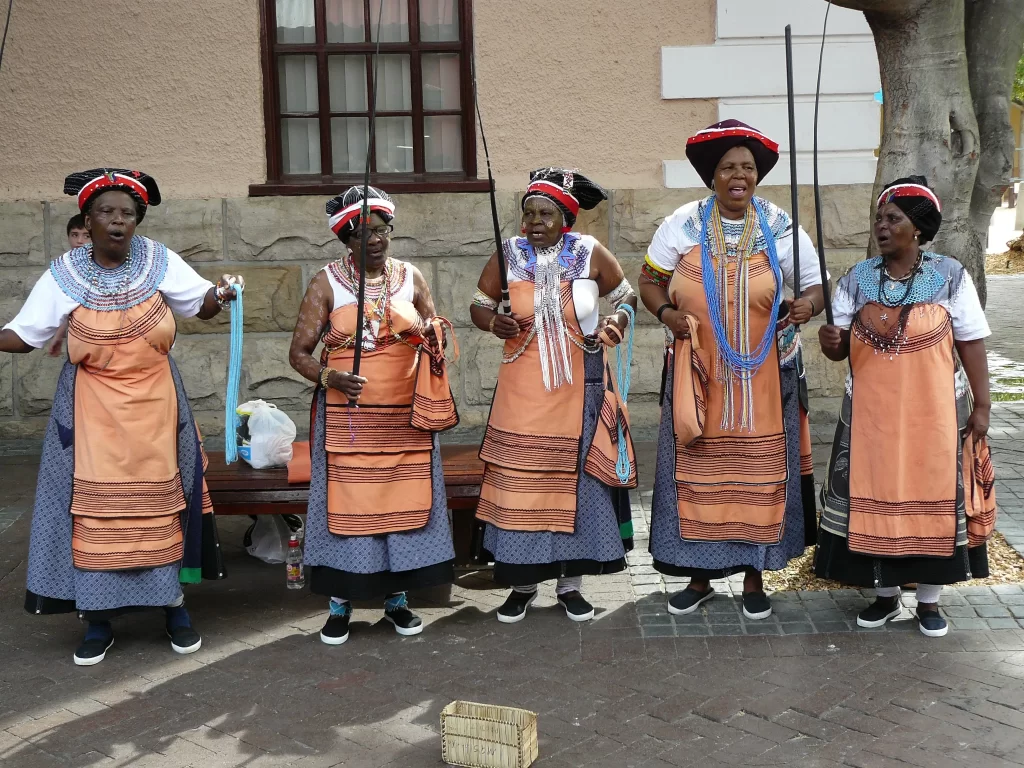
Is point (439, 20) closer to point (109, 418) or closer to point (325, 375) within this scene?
point (325, 375)

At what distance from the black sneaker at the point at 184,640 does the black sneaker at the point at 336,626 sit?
0.51 meters

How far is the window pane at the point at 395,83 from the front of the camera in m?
8.66

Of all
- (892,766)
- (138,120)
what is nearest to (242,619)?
(892,766)

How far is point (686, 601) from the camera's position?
17.3ft

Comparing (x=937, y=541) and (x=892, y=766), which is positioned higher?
(x=937, y=541)

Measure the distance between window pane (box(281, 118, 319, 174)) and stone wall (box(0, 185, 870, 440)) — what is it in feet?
1.44

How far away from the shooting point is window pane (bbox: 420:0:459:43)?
8547 mm

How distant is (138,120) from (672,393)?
193 inches

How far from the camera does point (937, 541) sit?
484 cm

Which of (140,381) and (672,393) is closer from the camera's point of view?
(140,381)

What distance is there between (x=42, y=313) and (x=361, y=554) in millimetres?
1574

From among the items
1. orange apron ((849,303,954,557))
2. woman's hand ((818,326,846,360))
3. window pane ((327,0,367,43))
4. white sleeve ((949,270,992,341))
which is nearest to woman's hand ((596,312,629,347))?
woman's hand ((818,326,846,360))

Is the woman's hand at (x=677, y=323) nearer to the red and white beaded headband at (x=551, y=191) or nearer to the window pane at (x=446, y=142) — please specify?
the red and white beaded headband at (x=551, y=191)

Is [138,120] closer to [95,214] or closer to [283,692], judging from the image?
[95,214]
